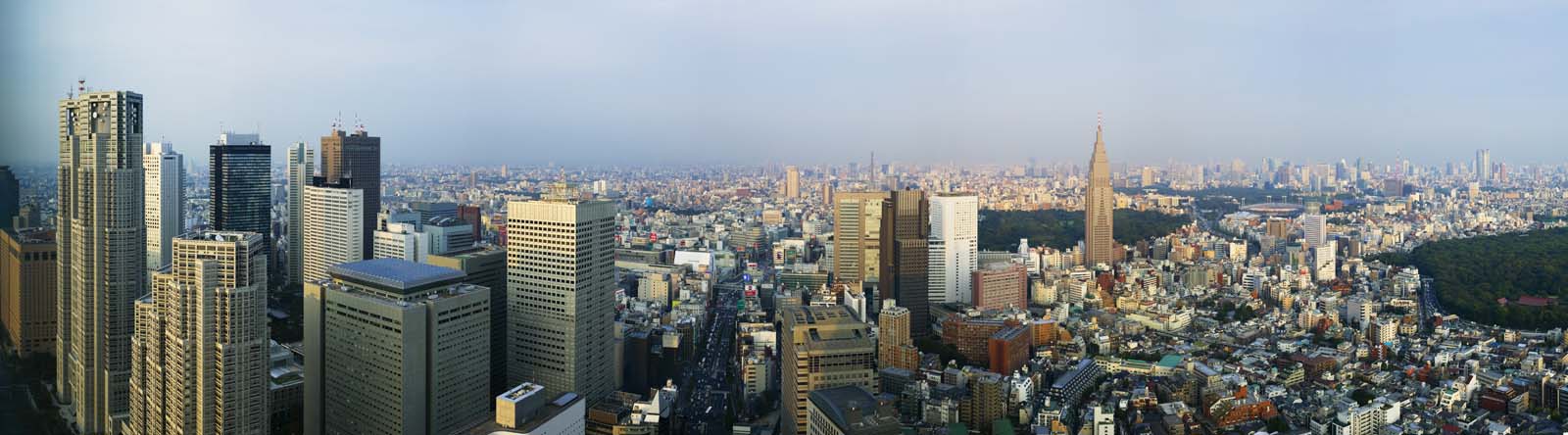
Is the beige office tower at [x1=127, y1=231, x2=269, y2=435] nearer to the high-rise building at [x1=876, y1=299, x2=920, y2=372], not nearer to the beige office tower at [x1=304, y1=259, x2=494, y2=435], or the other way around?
the beige office tower at [x1=304, y1=259, x2=494, y2=435]

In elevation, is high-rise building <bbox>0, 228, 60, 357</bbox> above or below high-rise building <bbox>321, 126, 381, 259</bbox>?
below

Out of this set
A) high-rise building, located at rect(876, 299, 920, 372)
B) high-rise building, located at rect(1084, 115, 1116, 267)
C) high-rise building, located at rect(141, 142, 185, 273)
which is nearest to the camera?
high-rise building, located at rect(141, 142, 185, 273)

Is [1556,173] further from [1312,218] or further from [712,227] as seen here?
[712,227]

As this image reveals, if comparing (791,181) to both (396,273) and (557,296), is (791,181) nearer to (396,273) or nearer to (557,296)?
(557,296)

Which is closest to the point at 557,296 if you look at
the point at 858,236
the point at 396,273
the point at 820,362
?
the point at 396,273

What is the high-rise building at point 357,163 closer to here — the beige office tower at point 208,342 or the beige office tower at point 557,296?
the beige office tower at point 557,296

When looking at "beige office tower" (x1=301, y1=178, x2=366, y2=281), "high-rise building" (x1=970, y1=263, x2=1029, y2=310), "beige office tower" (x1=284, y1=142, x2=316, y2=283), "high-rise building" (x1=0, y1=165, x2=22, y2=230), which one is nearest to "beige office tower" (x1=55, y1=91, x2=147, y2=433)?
"high-rise building" (x1=0, y1=165, x2=22, y2=230)

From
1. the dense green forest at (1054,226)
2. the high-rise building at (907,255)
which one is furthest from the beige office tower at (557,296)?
the dense green forest at (1054,226)
